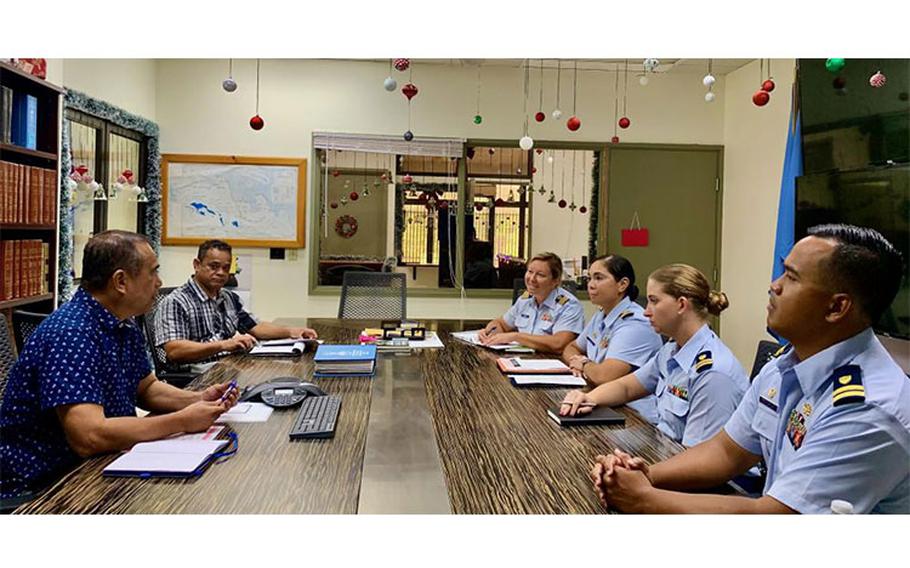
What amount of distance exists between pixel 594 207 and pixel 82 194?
12.6 ft

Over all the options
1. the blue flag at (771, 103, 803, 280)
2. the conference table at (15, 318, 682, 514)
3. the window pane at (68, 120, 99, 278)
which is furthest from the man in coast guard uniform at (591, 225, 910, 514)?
the window pane at (68, 120, 99, 278)

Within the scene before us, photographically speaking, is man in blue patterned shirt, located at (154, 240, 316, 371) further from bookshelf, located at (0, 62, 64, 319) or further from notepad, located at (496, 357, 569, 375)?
notepad, located at (496, 357, 569, 375)

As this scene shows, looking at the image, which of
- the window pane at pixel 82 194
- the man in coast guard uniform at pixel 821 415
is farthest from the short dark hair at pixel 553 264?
the window pane at pixel 82 194

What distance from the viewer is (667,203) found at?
543cm

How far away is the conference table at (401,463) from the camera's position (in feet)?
4.02

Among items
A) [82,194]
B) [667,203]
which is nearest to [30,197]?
[82,194]

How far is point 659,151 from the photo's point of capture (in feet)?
17.7

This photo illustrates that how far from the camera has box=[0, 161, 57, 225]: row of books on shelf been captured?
285 centimetres

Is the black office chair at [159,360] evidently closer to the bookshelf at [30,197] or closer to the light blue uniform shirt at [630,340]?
the bookshelf at [30,197]

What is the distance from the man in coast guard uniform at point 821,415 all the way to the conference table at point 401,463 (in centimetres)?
15

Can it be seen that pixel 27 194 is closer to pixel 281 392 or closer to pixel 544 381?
pixel 281 392
